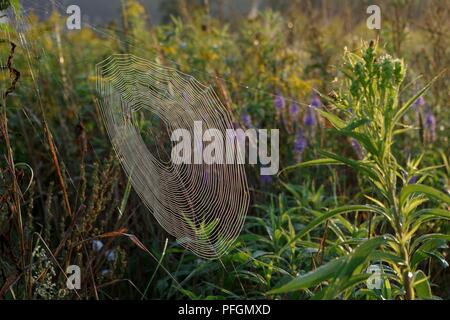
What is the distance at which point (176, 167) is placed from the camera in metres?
3.20

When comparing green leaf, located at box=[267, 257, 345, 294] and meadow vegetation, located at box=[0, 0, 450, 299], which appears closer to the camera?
green leaf, located at box=[267, 257, 345, 294]

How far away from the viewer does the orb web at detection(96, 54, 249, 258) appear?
294 centimetres

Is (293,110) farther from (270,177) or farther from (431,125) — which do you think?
(431,125)

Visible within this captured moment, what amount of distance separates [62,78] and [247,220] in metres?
1.43

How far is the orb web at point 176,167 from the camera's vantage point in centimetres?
294
